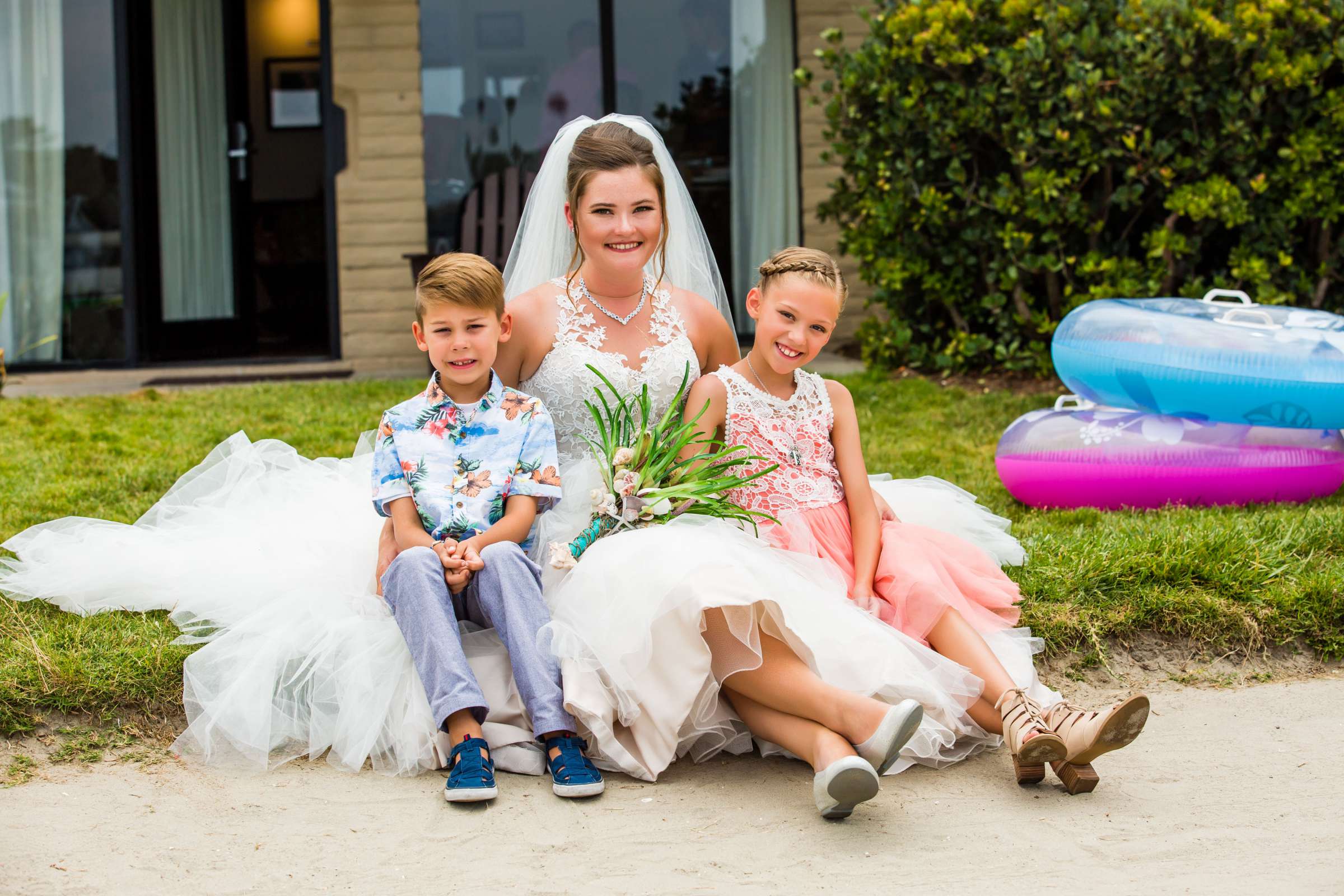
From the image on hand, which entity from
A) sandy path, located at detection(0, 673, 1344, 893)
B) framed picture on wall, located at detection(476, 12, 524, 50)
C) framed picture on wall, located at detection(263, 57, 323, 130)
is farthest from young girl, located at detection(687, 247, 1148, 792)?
framed picture on wall, located at detection(263, 57, 323, 130)

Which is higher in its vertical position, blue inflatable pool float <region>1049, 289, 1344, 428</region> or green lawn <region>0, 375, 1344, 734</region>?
blue inflatable pool float <region>1049, 289, 1344, 428</region>

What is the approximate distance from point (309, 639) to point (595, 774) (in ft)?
2.57

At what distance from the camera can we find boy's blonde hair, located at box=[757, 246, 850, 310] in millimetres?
3096

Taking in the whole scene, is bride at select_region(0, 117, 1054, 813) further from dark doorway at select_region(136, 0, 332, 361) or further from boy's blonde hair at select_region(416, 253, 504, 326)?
dark doorway at select_region(136, 0, 332, 361)

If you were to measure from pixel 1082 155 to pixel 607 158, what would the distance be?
3.82 metres

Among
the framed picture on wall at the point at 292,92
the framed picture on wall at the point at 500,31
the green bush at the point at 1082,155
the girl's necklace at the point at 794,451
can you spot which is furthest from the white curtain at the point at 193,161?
the girl's necklace at the point at 794,451

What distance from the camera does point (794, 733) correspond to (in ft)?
8.72

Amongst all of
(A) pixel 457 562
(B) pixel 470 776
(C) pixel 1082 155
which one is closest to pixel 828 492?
(A) pixel 457 562

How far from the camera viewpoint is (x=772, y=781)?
275cm

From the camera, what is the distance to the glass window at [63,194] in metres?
8.39

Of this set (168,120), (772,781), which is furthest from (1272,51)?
(168,120)

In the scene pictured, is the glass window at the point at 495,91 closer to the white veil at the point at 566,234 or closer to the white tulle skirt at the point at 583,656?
the white veil at the point at 566,234

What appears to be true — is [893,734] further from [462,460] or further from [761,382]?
[462,460]

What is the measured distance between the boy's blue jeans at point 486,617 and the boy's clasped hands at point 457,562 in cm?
2
